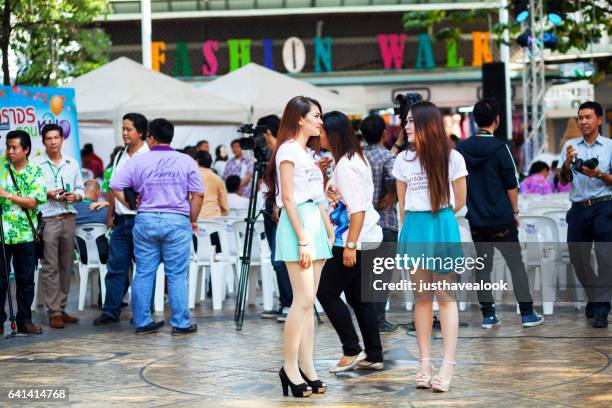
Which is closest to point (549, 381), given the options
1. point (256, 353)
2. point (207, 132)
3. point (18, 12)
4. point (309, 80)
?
point (256, 353)

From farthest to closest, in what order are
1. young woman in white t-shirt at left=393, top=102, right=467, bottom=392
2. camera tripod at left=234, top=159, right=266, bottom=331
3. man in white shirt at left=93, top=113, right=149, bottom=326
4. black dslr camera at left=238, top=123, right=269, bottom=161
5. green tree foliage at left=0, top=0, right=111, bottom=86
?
1. green tree foliage at left=0, top=0, right=111, bottom=86
2. man in white shirt at left=93, top=113, right=149, bottom=326
3. camera tripod at left=234, top=159, right=266, bottom=331
4. black dslr camera at left=238, top=123, right=269, bottom=161
5. young woman in white t-shirt at left=393, top=102, right=467, bottom=392

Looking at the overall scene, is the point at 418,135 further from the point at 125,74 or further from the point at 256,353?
the point at 125,74

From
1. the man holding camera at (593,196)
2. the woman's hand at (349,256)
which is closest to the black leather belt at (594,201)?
the man holding camera at (593,196)

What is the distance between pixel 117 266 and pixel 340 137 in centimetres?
406

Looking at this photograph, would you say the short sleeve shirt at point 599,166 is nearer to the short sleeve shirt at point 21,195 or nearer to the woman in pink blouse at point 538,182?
the short sleeve shirt at point 21,195

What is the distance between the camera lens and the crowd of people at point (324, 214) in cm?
737

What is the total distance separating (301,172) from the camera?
728 cm

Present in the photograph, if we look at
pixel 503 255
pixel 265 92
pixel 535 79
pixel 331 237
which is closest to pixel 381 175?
pixel 503 255

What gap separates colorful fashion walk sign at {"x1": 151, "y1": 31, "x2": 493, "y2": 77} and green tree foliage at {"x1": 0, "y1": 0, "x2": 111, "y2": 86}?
10285 millimetres

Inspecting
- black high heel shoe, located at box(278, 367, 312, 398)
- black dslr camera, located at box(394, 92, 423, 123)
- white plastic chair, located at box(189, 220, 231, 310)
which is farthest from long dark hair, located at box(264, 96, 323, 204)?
white plastic chair, located at box(189, 220, 231, 310)

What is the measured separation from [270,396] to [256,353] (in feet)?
6.01

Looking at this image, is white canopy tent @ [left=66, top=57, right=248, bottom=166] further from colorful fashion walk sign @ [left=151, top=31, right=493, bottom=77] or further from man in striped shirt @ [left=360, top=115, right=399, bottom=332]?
colorful fashion walk sign @ [left=151, top=31, right=493, bottom=77]

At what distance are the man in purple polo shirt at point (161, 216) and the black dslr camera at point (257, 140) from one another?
547 millimetres

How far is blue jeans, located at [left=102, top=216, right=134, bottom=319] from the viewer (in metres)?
11.4
